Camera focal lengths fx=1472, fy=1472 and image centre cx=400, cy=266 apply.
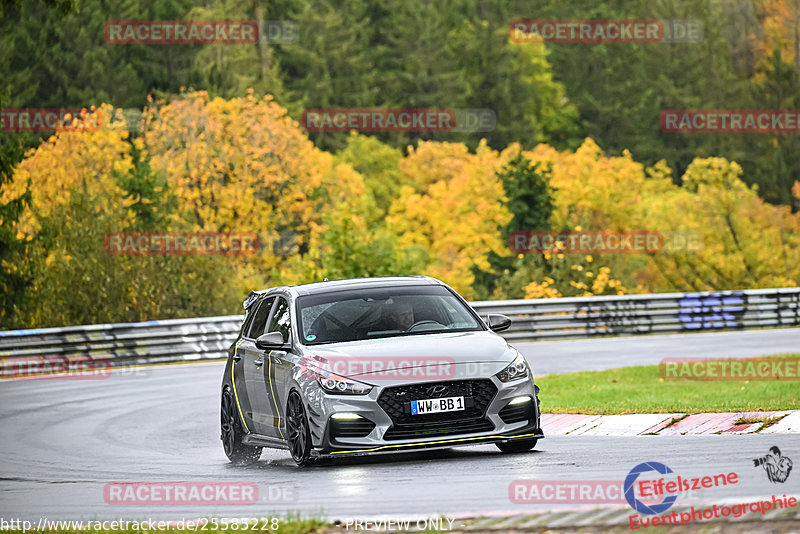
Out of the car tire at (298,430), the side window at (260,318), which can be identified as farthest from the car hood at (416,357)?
the side window at (260,318)

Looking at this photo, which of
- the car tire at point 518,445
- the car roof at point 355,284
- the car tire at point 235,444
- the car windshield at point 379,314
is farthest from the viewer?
the car tire at point 235,444

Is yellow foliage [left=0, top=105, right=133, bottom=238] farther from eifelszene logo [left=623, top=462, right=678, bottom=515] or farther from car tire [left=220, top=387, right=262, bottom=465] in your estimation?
eifelszene logo [left=623, top=462, right=678, bottom=515]

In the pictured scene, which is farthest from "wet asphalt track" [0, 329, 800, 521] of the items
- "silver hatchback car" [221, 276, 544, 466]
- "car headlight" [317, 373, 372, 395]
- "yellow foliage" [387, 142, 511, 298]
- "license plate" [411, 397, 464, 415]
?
"yellow foliage" [387, 142, 511, 298]

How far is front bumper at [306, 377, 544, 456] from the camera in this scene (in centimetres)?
1188

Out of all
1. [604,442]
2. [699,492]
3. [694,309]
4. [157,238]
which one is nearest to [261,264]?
[157,238]

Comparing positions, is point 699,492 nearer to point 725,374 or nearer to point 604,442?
point 604,442

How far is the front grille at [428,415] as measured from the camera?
11.9m

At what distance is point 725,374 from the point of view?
21000 mm

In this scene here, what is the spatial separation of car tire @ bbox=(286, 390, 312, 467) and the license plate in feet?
3.06

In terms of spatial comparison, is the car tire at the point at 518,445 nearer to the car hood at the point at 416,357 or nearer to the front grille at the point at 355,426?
the car hood at the point at 416,357

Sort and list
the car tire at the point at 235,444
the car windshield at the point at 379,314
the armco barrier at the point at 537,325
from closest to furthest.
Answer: the car windshield at the point at 379,314, the car tire at the point at 235,444, the armco barrier at the point at 537,325

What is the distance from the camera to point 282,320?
1360cm

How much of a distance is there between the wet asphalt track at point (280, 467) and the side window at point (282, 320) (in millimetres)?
1218

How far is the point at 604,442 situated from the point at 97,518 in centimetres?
514
